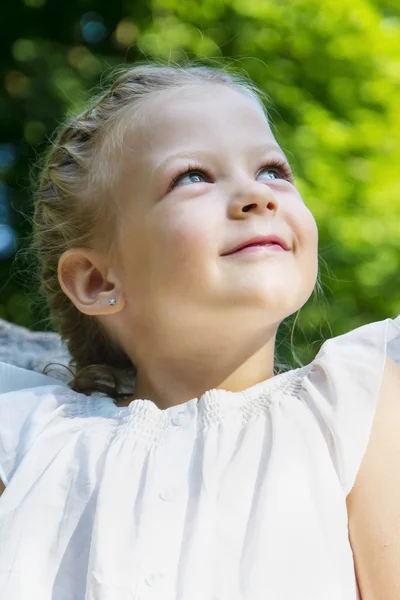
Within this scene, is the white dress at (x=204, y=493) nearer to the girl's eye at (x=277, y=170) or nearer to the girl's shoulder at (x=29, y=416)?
the girl's shoulder at (x=29, y=416)

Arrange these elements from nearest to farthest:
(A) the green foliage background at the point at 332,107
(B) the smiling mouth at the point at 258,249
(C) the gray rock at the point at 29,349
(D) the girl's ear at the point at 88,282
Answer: (B) the smiling mouth at the point at 258,249 < (D) the girl's ear at the point at 88,282 < (C) the gray rock at the point at 29,349 < (A) the green foliage background at the point at 332,107

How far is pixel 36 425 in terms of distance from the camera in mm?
1528

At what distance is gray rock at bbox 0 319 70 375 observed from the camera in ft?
7.17

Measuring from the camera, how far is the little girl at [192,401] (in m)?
1.26

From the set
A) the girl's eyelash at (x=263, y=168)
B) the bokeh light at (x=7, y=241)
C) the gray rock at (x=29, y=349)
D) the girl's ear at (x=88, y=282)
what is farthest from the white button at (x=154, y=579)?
the bokeh light at (x=7, y=241)

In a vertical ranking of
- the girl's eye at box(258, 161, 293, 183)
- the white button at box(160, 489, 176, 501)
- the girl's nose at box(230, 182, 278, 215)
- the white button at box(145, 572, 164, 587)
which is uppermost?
the girl's nose at box(230, 182, 278, 215)

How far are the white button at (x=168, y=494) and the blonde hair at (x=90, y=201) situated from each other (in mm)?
519

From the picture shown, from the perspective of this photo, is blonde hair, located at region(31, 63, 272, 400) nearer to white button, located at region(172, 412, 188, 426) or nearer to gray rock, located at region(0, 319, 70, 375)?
gray rock, located at region(0, 319, 70, 375)

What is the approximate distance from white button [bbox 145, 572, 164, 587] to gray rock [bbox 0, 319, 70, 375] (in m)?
0.99

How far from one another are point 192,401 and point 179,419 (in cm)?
4

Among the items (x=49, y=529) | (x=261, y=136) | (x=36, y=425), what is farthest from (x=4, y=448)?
(x=261, y=136)

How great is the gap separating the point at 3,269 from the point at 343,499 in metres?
3.31

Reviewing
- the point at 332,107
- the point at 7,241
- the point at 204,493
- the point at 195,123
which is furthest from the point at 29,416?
the point at 7,241

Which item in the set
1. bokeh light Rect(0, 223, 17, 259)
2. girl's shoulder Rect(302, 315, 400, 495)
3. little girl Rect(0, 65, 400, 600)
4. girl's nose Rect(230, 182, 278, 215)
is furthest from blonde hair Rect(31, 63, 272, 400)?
bokeh light Rect(0, 223, 17, 259)
